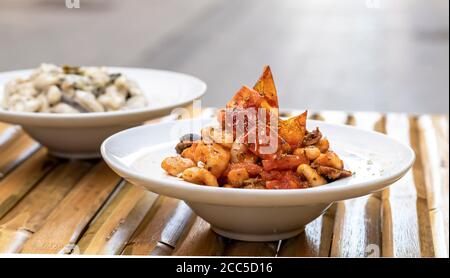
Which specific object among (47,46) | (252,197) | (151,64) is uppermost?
(252,197)

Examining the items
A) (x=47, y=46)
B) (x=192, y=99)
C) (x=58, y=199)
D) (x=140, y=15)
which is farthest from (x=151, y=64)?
(x=58, y=199)

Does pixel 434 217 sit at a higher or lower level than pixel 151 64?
higher

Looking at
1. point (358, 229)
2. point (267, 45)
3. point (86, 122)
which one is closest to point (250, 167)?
point (358, 229)

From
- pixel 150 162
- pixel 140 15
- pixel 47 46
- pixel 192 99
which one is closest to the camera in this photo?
pixel 150 162

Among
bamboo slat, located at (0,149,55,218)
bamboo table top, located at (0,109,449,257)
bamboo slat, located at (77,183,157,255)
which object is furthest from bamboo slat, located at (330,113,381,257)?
bamboo slat, located at (0,149,55,218)

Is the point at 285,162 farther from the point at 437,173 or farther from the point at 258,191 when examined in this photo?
the point at 437,173

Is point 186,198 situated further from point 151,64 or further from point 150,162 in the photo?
point 151,64

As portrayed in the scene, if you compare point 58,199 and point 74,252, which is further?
point 58,199
